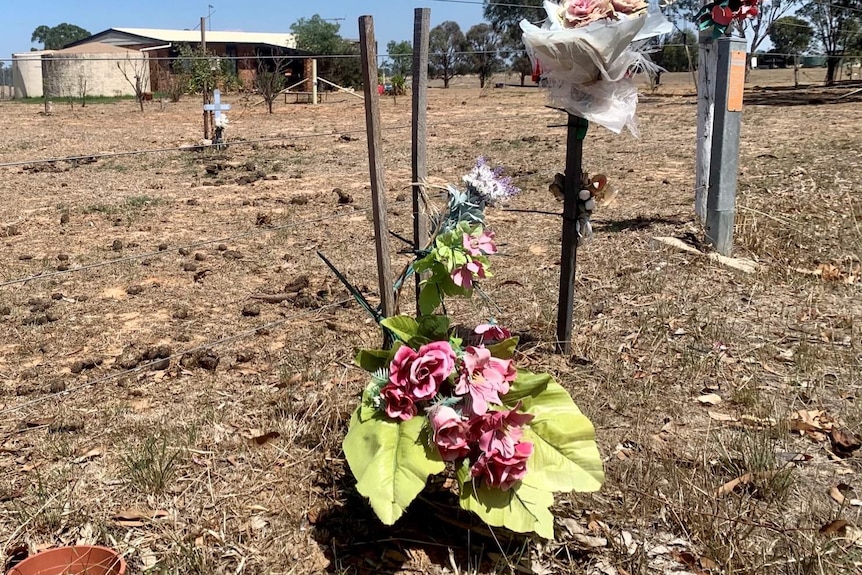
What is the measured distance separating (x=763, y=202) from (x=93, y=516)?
19.4 feet

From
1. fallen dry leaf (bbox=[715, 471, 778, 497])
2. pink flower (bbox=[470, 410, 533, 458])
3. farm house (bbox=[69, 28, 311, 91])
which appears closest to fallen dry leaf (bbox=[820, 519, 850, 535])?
fallen dry leaf (bbox=[715, 471, 778, 497])

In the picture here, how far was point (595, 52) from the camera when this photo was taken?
121 inches

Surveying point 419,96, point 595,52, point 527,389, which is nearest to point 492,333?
point 527,389

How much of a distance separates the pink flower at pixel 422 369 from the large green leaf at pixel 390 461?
91mm

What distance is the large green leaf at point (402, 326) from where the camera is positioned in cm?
247

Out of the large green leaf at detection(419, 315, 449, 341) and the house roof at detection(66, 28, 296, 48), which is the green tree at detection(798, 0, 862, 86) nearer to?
the house roof at detection(66, 28, 296, 48)

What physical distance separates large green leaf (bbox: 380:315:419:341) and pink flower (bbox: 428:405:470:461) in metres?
0.37

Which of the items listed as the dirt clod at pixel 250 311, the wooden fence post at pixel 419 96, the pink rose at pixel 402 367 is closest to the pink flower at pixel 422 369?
the pink rose at pixel 402 367

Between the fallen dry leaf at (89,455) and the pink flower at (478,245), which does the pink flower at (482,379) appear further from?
the fallen dry leaf at (89,455)

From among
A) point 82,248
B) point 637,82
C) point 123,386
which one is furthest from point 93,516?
point 82,248

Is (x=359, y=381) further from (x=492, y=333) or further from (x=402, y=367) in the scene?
(x=402, y=367)

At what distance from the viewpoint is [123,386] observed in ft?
11.3

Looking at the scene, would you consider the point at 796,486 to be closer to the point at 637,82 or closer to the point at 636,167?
the point at 637,82

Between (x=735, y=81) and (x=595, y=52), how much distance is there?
8.43 ft
